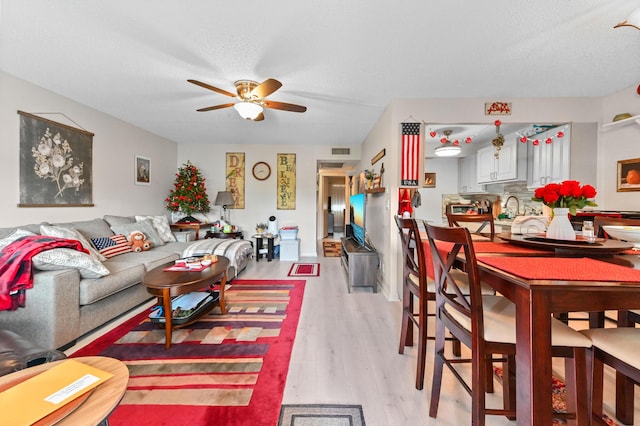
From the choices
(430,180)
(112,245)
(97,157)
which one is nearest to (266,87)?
(112,245)

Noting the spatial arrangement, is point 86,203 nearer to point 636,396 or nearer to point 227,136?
point 227,136

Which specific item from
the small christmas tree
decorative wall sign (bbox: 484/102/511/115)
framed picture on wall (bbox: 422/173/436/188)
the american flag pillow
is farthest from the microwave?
the american flag pillow

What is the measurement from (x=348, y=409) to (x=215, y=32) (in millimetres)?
2685

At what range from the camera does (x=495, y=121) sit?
3.01 meters

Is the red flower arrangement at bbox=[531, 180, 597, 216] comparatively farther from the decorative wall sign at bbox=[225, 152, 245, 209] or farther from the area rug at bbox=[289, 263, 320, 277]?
the decorative wall sign at bbox=[225, 152, 245, 209]

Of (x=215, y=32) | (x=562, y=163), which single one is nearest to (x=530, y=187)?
(x=562, y=163)

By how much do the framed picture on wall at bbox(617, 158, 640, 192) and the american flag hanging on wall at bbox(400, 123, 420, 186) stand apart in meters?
2.18

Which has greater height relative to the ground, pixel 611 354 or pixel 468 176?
pixel 468 176

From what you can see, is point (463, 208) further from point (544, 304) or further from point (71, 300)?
point (71, 300)

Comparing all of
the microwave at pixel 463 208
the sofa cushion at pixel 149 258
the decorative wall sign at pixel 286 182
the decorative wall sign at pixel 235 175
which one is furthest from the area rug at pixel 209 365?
the microwave at pixel 463 208

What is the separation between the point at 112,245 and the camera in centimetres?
304

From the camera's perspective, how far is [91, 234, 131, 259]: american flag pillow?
2.91m

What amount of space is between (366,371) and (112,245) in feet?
10.4

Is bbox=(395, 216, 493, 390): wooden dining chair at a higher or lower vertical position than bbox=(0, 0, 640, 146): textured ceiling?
lower
